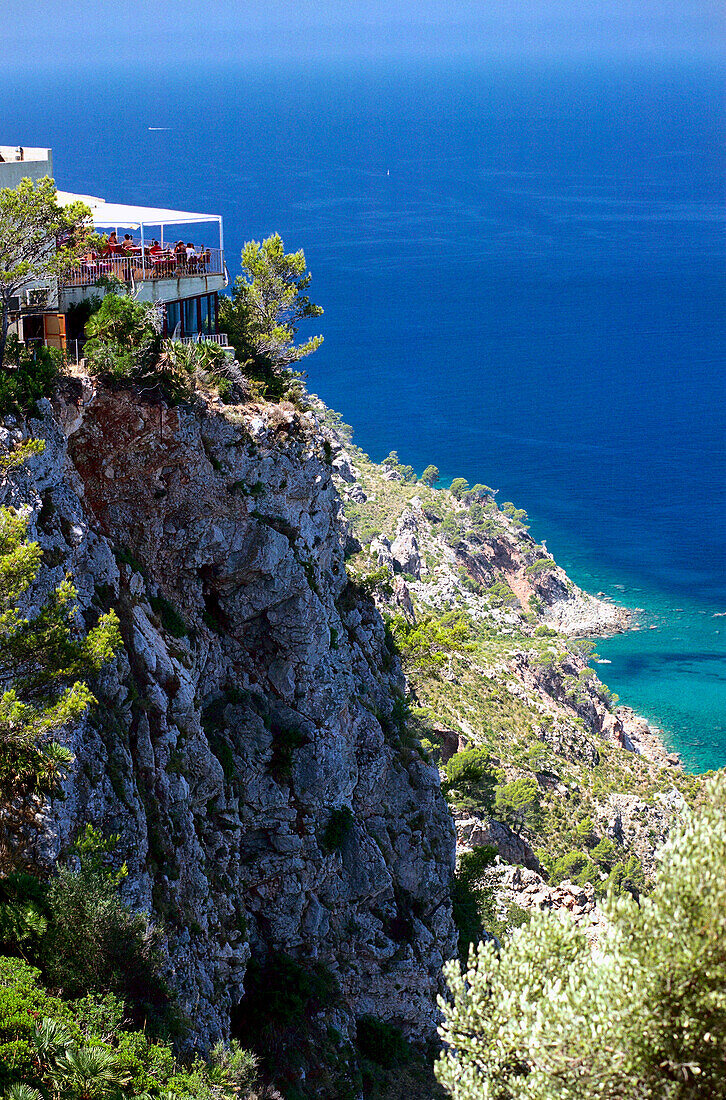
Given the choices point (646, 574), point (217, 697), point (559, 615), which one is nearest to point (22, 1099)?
point (217, 697)

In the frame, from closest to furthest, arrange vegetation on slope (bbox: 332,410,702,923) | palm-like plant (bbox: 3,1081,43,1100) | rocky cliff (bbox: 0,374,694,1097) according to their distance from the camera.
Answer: palm-like plant (bbox: 3,1081,43,1100)
rocky cliff (bbox: 0,374,694,1097)
vegetation on slope (bbox: 332,410,702,923)

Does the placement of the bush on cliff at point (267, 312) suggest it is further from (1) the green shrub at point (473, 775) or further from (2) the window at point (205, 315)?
(1) the green shrub at point (473, 775)

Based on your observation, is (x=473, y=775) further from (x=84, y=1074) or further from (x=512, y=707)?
(x=84, y=1074)

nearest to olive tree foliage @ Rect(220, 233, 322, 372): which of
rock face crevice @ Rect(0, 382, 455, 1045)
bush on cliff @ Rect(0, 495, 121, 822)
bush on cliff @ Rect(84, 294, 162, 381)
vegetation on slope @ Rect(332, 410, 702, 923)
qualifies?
rock face crevice @ Rect(0, 382, 455, 1045)

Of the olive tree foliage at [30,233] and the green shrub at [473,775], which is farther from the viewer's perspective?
the green shrub at [473,775]

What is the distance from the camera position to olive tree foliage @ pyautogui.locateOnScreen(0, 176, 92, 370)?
88.4 feet

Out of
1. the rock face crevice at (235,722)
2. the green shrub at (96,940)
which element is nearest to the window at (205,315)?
the rock face crevice at (235,722)

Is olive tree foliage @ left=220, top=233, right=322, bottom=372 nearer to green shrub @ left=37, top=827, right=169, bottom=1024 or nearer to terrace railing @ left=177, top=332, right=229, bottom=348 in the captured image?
terrace railing @ left=177, top=332, right=229, bottom=348

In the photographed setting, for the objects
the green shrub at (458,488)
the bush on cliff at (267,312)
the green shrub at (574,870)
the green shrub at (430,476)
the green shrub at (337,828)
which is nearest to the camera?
the green shrub at (337,828)

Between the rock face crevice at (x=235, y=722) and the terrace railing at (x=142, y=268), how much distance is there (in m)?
5.35

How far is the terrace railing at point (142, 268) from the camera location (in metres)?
32.8

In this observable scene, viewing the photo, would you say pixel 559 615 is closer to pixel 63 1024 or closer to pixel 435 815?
pixel 435 815

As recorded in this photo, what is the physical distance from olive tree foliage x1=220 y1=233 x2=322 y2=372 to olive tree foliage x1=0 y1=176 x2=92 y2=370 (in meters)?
12.2

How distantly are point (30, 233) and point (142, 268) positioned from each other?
8239mm
